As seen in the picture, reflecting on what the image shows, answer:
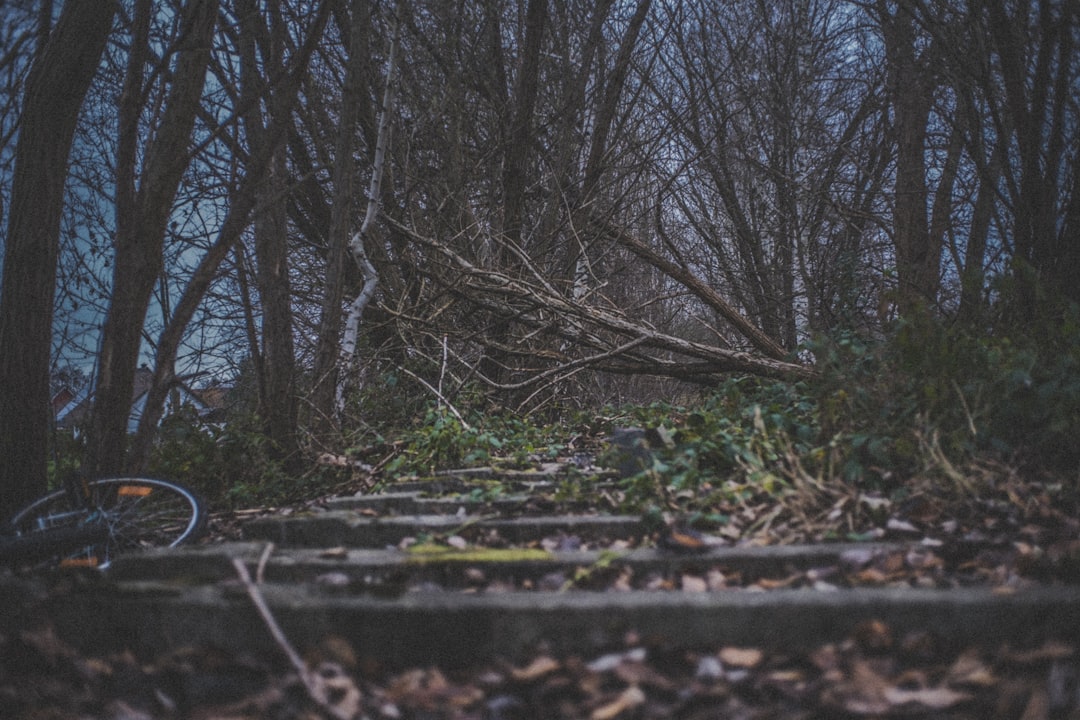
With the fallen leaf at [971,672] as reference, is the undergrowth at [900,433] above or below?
above

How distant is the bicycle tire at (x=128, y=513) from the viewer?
4348 millimetres

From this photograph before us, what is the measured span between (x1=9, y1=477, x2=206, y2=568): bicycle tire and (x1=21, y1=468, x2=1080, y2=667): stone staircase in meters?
1.36

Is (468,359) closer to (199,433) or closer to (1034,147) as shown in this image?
(199,433)

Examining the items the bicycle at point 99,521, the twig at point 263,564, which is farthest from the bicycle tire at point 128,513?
the twig at point 263,564

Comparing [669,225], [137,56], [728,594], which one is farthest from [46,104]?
[669,225]

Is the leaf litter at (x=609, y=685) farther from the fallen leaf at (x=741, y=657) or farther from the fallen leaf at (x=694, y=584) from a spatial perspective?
the fallen leaf at (x=694, y=584)

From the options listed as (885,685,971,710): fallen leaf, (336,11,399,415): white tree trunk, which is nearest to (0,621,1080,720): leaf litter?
(885,685,971,710): fallen leaf

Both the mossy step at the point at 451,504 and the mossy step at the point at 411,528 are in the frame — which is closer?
the mossy step at the point at 411,528

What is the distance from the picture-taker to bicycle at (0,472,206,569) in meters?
4.16

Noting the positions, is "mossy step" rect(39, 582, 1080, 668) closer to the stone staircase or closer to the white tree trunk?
the stone staircase

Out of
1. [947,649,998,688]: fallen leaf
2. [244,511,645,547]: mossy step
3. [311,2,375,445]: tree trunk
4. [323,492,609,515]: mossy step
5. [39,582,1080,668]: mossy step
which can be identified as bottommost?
[947,649,998,688]: fallen leaf

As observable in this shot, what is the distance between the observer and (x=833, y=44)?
10.9m

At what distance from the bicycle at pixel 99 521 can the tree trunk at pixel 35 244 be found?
50 cm

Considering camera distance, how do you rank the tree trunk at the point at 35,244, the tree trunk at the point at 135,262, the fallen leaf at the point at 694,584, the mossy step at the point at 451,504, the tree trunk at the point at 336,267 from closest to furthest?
the fallen leaf at the point at 694,584 → the mossy step at the point at 451,504 → the tree trunk at the point at 35,244 → the tree trunk at the point at 135,262 → the tree trunk at the point at 336,267
